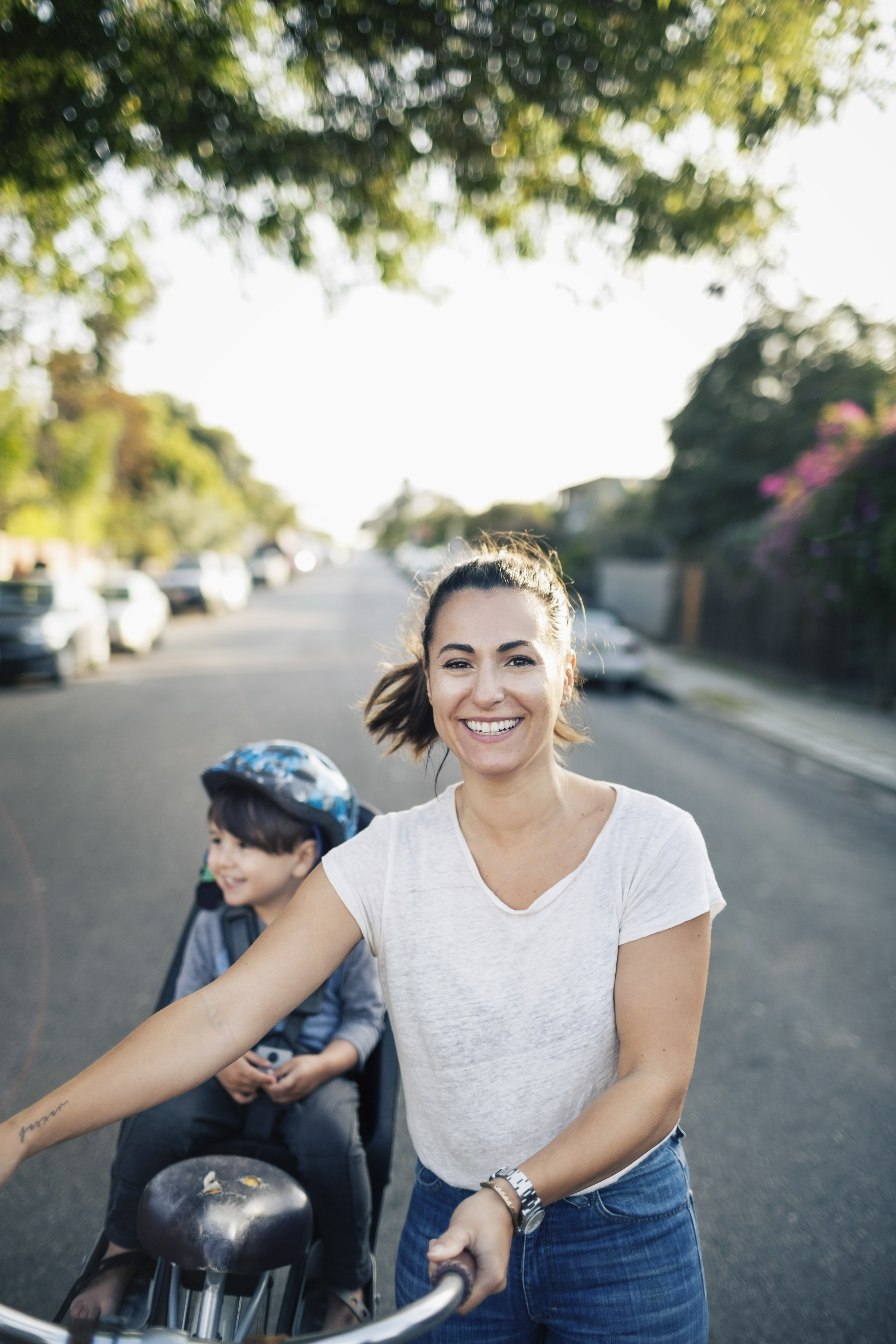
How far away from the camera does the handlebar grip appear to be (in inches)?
46.8

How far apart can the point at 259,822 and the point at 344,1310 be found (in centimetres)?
115

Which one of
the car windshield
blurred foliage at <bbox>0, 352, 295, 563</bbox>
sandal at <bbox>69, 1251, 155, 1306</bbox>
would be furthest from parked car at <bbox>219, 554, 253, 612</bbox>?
sandal at <bbox>69, 1251, 155, 1306</bbox>

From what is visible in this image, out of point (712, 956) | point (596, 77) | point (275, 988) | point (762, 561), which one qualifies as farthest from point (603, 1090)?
point (762, 561)

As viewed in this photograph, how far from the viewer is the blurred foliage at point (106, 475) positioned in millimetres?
25734

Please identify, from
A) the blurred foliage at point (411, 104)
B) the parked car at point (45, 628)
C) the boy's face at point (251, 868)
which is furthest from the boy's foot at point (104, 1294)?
the parked car at point (45, 628)

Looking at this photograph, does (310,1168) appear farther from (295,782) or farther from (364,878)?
(295,782)

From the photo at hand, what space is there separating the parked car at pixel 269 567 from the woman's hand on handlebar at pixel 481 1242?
47674 millimetres

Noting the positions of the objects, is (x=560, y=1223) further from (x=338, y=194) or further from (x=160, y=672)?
(x=160, y=672)

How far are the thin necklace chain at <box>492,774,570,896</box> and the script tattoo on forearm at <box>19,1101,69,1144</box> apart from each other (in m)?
0.82

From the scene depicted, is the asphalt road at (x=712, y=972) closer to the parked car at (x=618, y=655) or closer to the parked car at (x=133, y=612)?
the parked car at (x=618, y=655)

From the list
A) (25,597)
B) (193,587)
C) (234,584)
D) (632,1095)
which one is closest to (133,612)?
(25,597)

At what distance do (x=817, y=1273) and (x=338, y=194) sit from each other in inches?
335

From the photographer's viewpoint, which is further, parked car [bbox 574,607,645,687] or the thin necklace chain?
parked car [bbox 574,607,645,687]

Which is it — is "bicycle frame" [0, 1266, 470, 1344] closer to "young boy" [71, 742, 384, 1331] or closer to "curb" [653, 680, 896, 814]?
"young boy" [71, 742, 384, 1331]
